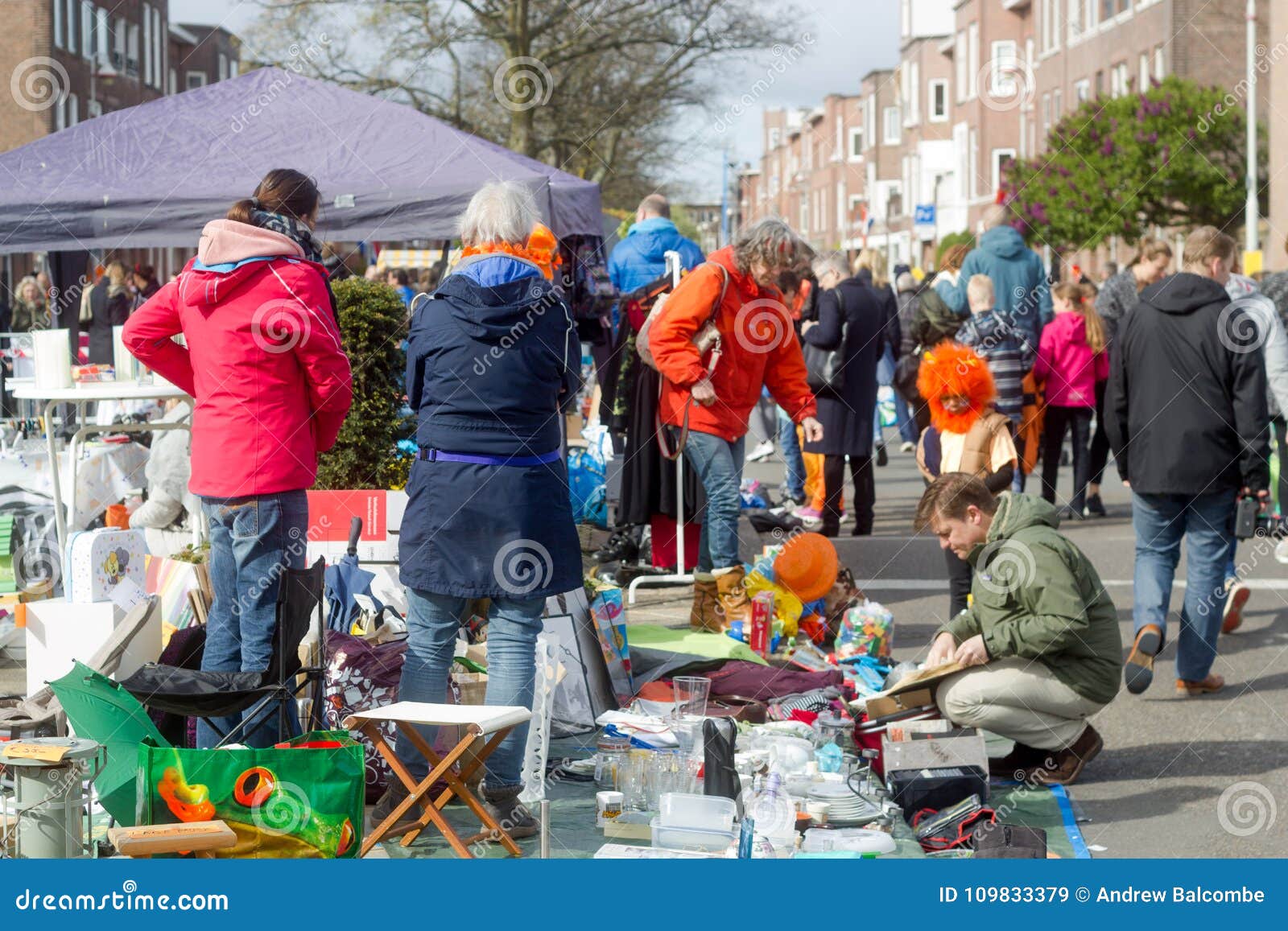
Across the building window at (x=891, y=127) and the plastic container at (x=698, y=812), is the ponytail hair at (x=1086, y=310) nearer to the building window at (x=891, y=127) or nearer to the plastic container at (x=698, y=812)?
the plastic container at (x=698, y=812)

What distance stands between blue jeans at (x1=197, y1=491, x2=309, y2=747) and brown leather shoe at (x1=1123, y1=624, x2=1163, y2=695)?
3.69 meters

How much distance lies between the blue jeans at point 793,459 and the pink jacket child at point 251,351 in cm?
802

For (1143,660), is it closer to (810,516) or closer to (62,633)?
(62,633)

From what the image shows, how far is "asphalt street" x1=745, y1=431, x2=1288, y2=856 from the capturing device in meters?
5.58

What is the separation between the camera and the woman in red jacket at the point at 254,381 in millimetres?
5230

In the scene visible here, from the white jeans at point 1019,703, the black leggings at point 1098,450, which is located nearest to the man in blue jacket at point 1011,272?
the black leggings at point 1098,450

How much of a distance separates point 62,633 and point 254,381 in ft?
5.03

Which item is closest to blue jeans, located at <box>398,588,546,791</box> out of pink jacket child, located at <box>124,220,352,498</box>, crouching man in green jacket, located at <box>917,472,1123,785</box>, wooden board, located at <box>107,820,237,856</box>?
pink jacket child, located at <box>124,220,352,498</box>

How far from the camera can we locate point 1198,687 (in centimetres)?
745

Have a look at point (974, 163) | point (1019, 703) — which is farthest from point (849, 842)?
point (974, 163)

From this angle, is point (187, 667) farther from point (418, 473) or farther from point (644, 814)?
point (644, 814)

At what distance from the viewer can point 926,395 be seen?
28.8 ft

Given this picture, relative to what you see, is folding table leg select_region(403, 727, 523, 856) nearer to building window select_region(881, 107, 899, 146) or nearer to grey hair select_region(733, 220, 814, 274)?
grey hair select_region(733, 220, 814, 274)

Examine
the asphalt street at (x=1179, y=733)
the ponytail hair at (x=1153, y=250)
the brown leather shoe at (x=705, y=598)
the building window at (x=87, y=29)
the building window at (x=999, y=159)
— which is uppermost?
the building window at (x=87, y=29)
